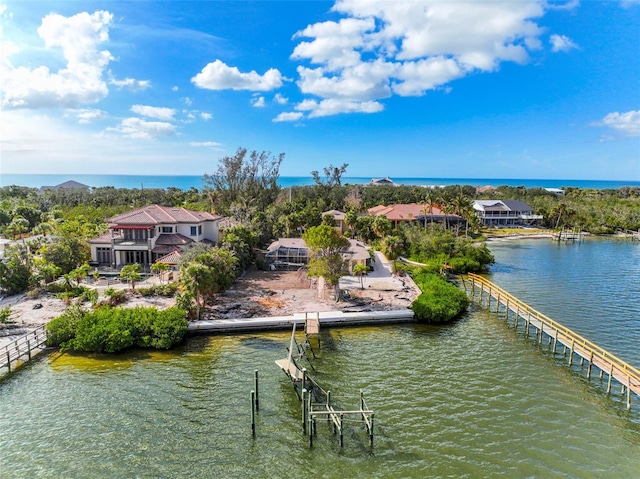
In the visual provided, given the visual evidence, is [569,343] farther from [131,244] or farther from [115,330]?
[131,244]

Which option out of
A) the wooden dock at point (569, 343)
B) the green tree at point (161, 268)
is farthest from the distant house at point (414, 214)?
the green tree at point (161, 268)

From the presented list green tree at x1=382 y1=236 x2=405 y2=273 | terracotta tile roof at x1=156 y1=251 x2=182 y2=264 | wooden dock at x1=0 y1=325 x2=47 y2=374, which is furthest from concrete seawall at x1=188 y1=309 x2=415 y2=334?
green tree at x1=382 y1=236 x2=405 y2=273

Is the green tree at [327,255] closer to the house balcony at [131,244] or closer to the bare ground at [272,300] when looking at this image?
the bare ground at [272,300]

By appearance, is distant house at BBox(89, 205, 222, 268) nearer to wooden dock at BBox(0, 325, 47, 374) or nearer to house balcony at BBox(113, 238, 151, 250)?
house balcony at BBox(113, 238, 151, 250)

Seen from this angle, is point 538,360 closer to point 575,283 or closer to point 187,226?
point 575,283

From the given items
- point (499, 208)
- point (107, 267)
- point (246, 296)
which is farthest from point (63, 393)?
point (499, 208)

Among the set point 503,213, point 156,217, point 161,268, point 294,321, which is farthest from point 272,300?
point 503,213
